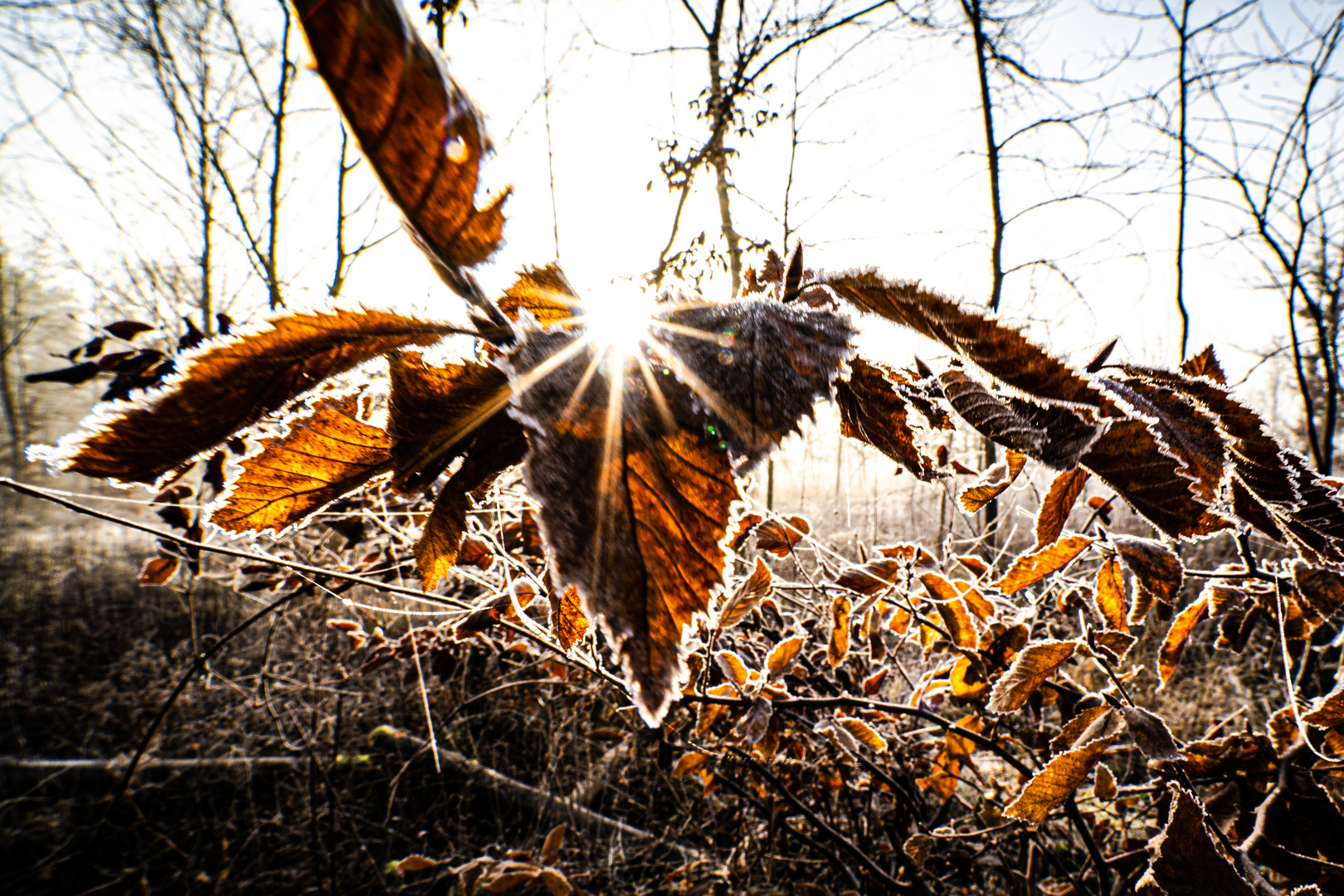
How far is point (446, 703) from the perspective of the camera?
13.3 feet

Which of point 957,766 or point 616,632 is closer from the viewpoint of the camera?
point 616,632

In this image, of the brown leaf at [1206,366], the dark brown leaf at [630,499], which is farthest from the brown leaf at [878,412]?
the brown leaf at [1206,366]

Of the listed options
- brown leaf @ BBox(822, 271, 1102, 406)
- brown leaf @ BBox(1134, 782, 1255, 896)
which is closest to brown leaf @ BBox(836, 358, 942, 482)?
brown leaf @ BBox(822, 271, 1102, 406)

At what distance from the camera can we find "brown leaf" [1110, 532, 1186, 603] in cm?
76

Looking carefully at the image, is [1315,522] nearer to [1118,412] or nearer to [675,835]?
[1118,412]

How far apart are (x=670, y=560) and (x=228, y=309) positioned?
760 cm

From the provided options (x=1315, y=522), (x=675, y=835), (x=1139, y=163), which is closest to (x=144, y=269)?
(x=675, y=835)

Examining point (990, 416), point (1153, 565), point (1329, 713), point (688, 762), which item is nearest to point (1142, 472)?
point (990, 416)

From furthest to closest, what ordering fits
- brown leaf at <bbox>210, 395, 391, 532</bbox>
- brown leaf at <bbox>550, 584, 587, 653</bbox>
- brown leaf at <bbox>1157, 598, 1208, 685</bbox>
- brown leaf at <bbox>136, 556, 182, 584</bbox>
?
brown leaf at <bbox>136, 556, 182, 584</bbox>, brown leaf at <bbox>1157, 598, 1208, 685</bbox>, brown leaf at <bbox>550, 584, 587, 653</bbox>, brown leaf at <bbox>210, 395, 391, 532</bbox>

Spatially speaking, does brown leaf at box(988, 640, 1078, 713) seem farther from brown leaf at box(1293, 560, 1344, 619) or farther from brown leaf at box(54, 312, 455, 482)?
brown leaf at box(54, 312, 455, 482)

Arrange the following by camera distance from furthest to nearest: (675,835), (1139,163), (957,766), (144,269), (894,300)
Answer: (144,269) < (1139,163) < (675,835) < (957,766) < (894,300)

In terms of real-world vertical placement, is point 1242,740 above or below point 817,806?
above

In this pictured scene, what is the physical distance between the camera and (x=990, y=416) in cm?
30

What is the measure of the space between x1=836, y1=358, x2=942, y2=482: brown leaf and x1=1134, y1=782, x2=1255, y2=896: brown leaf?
2.13ft
